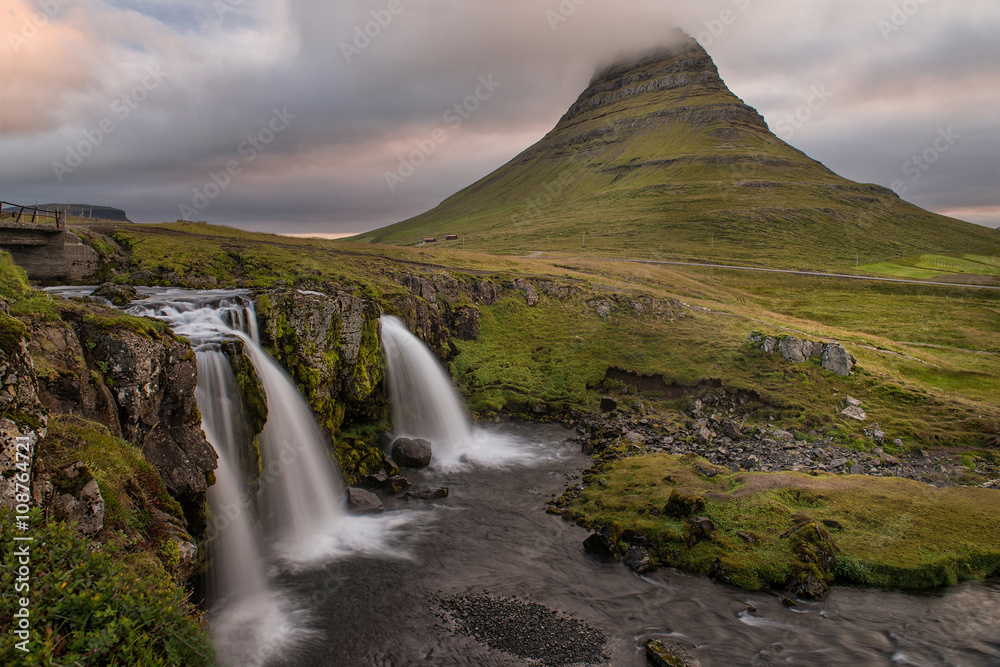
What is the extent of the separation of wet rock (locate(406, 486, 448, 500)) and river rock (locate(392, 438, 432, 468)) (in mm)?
3283

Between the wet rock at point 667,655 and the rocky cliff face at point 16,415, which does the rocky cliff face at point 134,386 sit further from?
the wet rock at point 667,655

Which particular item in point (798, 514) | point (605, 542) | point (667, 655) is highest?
point (798, 514)

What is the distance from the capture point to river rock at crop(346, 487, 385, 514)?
924 inches

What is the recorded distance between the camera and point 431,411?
34344 mm

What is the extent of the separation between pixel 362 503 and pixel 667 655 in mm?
14727

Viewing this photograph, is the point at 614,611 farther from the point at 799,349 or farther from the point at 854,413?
the point at 799,349

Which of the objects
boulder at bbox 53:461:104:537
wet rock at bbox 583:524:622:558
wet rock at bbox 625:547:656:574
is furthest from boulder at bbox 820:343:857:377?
boulder at bbox 53:461:104:537

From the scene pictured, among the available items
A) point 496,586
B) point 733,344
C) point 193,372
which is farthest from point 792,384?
point 193,372

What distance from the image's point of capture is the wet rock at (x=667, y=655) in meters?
13.8

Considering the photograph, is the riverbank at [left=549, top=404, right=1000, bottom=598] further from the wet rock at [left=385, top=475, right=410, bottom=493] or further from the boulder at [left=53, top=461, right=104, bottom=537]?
the boulder at [left=53, top=461, right=104, bottom=537]

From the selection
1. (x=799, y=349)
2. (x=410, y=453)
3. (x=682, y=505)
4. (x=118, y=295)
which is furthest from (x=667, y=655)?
(x=799, y=349)

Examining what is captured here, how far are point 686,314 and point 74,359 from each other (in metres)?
47.1

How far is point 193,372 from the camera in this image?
17172 mm

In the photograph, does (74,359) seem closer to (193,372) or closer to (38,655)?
(193,372)
